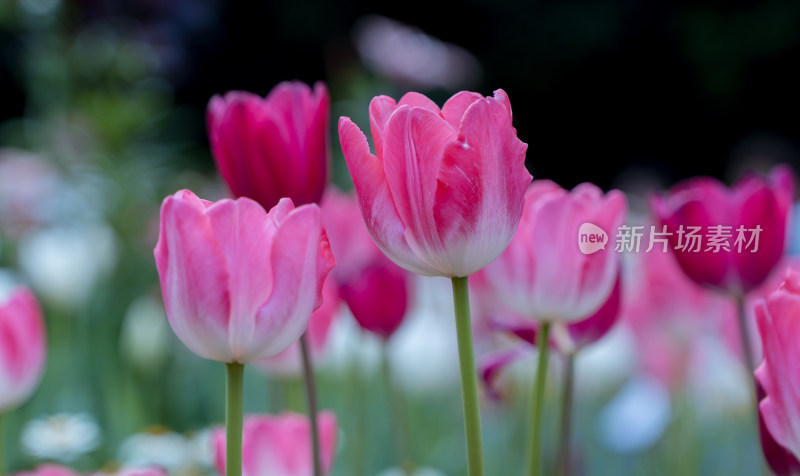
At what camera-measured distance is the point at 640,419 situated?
A: 40.6 inches

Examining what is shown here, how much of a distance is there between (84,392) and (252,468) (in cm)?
89

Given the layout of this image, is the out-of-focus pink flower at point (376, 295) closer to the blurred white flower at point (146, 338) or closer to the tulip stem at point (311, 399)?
the tulip stem at point (311, 399)

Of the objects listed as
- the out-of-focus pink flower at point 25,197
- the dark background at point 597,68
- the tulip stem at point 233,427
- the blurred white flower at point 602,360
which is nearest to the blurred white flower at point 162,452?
the tulip stem at point 233,427

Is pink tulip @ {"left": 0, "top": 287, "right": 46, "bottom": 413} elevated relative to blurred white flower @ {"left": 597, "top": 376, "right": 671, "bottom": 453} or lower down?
elevated

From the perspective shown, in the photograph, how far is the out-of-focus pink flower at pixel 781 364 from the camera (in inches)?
9.5

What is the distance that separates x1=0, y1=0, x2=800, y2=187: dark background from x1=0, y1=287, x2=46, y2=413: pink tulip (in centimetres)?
450

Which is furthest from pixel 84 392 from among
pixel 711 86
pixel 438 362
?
pixel 711 86

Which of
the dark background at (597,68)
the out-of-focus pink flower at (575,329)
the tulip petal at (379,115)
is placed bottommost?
the out-of-focus pink flower at (575,329)

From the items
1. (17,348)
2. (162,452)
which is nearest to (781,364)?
(17,348)

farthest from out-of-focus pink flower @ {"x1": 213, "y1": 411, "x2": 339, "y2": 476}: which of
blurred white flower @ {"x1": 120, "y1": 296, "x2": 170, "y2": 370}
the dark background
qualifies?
the dark background

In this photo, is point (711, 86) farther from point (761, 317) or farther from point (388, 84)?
point (761, 317)

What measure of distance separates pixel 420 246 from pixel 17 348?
0.86ft

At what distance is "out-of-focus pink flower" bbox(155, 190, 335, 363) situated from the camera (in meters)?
0.25

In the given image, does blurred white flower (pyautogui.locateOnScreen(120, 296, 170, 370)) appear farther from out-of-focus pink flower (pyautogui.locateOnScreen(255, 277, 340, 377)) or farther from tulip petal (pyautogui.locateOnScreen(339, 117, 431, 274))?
tulip petal (pyautogui.locateOnScreen(339, 117, 431, 274))
